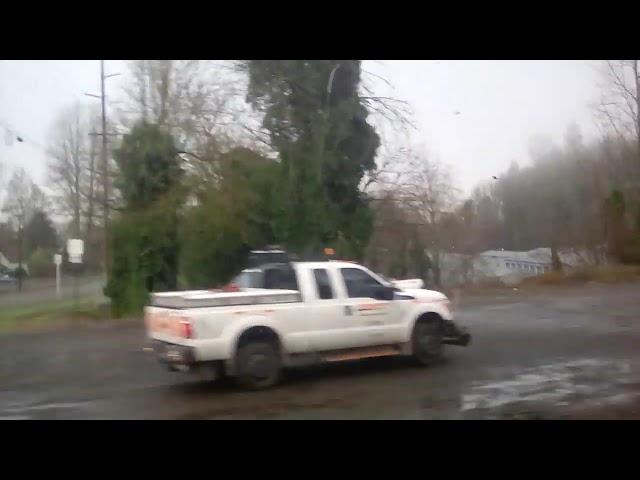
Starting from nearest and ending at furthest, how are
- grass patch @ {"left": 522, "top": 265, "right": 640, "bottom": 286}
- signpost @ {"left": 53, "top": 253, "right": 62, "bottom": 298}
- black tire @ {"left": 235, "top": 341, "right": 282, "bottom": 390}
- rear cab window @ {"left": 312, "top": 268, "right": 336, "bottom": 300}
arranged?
black tire @ {"left": 235, "top": 341, "right": 282, "bottom": 390} → rear cab window @ {"left": 312, "top": 268, "right": 336, "bottom": 300} → grass patch @ {"left": 522, "top": 265, "right": 640, "bottom": 286} → signpost @ {"left": 53, "top": 253, "right": 62, "bottom": 298}

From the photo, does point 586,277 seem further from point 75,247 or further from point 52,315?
point 52,315

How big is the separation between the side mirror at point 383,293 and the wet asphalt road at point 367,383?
122 centimetres

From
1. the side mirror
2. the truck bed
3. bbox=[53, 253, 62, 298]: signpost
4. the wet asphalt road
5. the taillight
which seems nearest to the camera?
the wet asphalt road

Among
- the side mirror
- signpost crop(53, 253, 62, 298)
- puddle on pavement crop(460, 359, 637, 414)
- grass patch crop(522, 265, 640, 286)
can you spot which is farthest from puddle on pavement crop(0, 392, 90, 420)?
signpost crop(53, 253, 62, 298)

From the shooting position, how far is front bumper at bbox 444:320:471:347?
11688 mm

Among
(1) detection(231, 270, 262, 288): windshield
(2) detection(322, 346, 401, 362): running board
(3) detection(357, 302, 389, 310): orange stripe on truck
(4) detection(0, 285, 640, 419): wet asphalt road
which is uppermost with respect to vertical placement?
(1) detection(231, 270, 262, 288): windshield

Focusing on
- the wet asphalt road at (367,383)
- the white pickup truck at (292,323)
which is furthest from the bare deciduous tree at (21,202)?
the white pickup truck at (292,323)

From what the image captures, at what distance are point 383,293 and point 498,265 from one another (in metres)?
22.4

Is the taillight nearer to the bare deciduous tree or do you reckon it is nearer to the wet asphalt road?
the wet asphalt road

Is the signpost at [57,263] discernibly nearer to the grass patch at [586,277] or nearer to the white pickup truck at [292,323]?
the grass patch at [586,277]

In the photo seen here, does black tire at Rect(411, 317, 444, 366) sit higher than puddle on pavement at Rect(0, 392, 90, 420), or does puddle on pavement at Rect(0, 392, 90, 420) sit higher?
black tire at Rect(411, 317, 444, 366)

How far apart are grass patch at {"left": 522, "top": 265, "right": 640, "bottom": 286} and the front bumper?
18446 mm

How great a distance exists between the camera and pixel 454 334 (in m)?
11.7

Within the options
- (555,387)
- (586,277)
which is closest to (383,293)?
(555,387)
